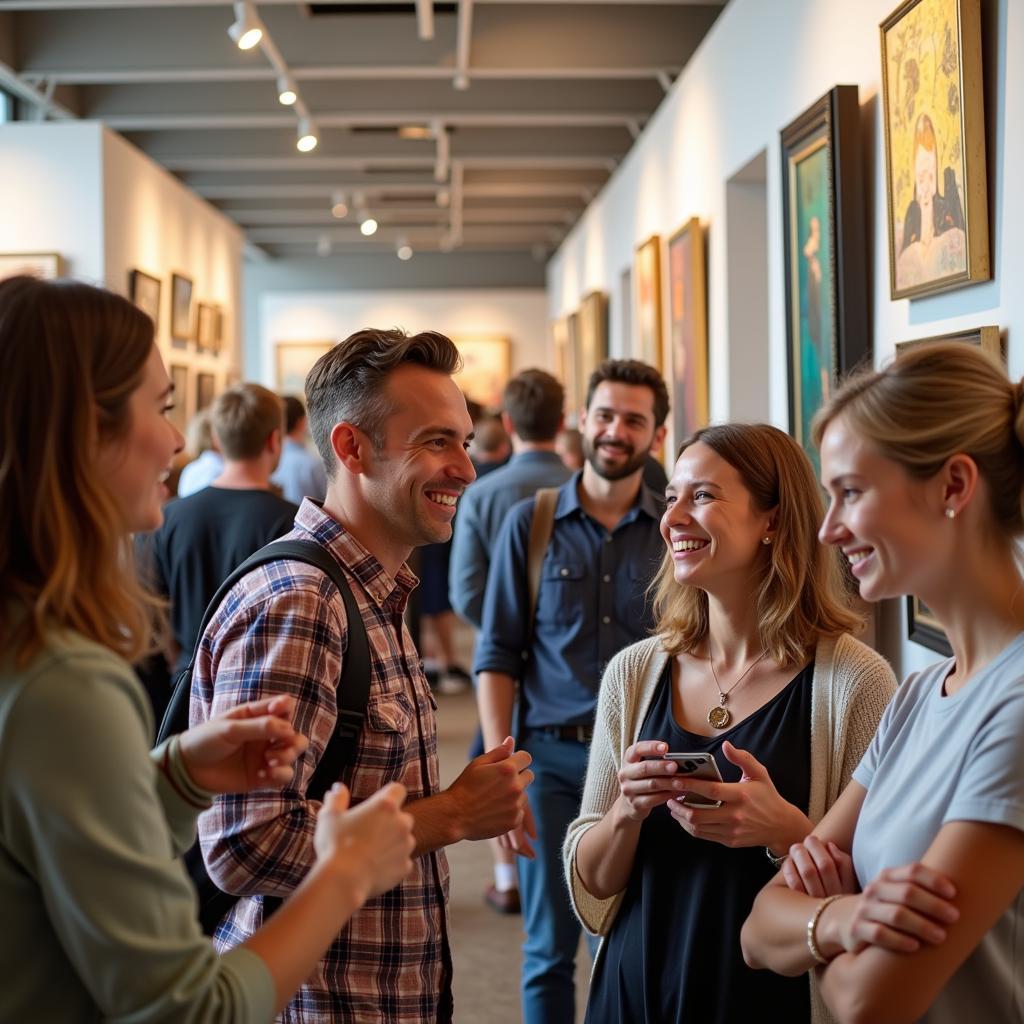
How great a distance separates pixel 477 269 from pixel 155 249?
8547 mm

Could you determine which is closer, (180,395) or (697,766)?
(697,766)

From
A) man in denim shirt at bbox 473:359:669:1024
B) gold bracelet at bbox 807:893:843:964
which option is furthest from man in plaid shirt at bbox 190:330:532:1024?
man in denim shirt at bbox 473:359:669:1024

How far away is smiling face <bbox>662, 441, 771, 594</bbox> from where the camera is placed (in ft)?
8.58

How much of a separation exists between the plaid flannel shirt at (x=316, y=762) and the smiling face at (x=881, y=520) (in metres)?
0.81

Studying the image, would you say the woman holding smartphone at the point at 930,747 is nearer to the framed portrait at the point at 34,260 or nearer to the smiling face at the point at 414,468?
the smiling face at the point at 414,468

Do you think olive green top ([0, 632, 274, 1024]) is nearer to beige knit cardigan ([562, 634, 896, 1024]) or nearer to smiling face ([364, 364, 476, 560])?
smiling face ([364, 364, 476, 560])

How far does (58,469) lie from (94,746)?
0.31 meters

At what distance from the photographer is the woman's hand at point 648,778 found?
7.04 feet

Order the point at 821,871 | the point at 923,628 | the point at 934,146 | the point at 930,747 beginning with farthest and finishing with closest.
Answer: the point at 923,628
the point at 934,146
the point at 821,871
the point at 930,747

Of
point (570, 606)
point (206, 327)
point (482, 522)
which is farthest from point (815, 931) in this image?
point (206, 327)

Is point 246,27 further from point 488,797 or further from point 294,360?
point 294,360

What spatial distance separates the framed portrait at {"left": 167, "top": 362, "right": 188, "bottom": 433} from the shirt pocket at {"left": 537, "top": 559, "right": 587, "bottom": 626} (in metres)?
7.39

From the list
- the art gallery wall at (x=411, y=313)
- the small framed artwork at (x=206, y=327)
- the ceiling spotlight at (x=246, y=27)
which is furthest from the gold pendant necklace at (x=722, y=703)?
the art gallery wall at (x=411, y=313)

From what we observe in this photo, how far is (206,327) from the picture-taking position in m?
12.3
